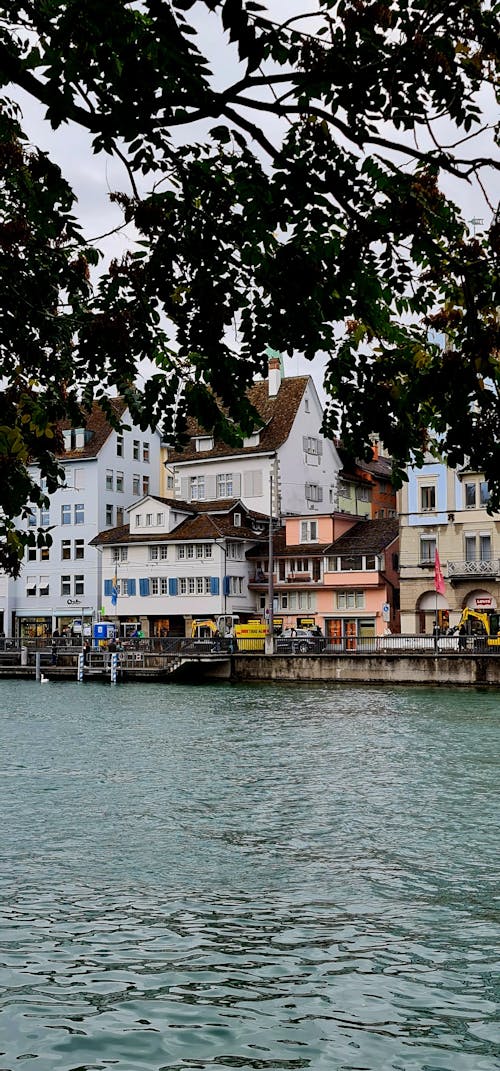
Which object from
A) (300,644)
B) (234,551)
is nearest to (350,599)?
(234,551)

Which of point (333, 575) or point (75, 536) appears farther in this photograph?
point (75, 536)

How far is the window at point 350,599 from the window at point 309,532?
13.3 feet

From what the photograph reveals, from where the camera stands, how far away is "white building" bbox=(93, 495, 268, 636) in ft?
235

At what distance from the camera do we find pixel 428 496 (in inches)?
2675

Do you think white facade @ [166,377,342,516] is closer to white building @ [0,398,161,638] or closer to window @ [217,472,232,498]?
Result: window @ [217,472,232,498]

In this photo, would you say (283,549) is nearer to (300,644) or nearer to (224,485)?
(224,485)

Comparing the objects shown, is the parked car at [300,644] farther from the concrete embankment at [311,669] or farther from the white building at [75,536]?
the white building at [75,536]

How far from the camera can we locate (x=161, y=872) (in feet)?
44.0

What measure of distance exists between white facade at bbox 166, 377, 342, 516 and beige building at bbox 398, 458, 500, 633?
10.4m

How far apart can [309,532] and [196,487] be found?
1075 cm

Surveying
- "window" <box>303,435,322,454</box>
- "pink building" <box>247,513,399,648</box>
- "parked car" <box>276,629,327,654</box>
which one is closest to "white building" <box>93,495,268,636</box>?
"pink building" <box>247,513,399,648</box>

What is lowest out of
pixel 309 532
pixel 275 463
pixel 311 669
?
pixel 311 669

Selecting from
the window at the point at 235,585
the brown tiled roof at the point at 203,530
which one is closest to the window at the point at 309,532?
the brown tiled roof at the point at 203,530

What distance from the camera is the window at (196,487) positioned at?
7981 centimetres
